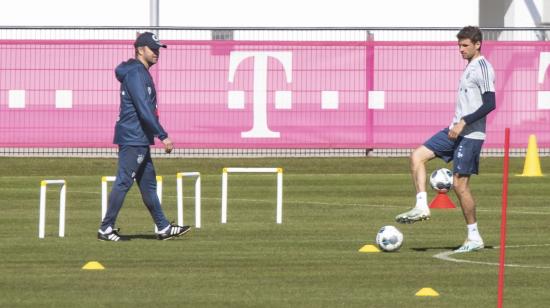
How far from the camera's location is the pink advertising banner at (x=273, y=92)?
30.3 metres

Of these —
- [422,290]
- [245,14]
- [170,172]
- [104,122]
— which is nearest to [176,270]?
[422,290]

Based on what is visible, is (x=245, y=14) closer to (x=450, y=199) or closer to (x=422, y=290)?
(x=450, y=199)

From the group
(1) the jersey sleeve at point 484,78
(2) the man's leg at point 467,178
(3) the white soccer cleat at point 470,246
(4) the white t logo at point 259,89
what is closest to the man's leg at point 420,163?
(2) the man's leg at point 467,178

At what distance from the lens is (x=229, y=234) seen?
1788cm

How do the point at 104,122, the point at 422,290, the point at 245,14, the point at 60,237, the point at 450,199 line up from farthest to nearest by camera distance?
the point at 245,14, the point at 104,122, the point at 450,199, the point at 60,237, the point at 422,290

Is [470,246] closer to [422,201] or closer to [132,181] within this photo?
[422,201]

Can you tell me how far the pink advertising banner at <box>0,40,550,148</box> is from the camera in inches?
1195

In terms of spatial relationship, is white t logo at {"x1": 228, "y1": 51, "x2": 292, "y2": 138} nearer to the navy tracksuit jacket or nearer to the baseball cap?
the navy tracksuit jacket

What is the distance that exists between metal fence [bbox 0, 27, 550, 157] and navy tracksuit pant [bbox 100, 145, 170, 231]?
13.3 m

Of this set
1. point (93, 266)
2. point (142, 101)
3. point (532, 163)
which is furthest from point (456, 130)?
point (532, 163)

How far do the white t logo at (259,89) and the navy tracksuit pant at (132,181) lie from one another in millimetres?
13313

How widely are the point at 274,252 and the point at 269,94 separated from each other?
48.0 feet

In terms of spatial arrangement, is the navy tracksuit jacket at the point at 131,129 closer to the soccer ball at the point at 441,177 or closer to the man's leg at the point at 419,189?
the man's leg at the point at 419,189

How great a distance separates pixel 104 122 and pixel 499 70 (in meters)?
7.01
